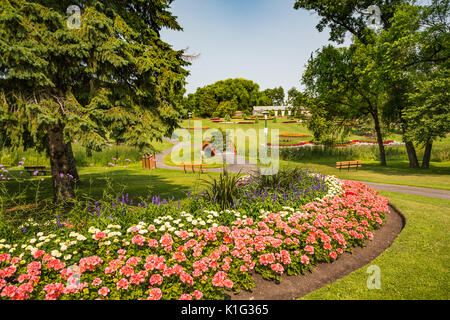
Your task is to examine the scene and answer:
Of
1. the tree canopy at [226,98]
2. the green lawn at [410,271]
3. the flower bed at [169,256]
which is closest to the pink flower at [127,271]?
the flower bed at [169,256]

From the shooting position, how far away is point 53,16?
4930 mm

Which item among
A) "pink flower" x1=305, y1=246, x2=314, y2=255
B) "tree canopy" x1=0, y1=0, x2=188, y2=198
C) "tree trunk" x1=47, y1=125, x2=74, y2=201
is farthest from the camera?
"tree trunk" x1=47, y1=125, x2=74, y2=201

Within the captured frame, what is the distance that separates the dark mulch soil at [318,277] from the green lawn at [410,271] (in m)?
0.17

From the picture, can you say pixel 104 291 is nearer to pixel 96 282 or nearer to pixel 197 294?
pixel 96 282

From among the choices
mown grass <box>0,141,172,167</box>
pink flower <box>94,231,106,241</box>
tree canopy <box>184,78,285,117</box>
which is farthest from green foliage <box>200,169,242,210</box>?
tree canopy <box>184,78,285,117</box>

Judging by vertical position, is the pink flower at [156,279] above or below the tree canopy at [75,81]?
below

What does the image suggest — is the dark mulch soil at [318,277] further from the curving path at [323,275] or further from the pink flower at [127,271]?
the pink flower at [127,271]

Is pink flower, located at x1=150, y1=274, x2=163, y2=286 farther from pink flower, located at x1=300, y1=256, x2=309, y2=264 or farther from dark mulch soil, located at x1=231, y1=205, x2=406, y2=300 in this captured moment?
pink flower, located at x1=300, y1=256, x2=309, y2=264

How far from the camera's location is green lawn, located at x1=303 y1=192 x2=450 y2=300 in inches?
132

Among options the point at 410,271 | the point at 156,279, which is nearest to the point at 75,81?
the point at 156,279

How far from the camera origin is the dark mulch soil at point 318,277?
3418 millimetres

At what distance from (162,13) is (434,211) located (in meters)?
11.5

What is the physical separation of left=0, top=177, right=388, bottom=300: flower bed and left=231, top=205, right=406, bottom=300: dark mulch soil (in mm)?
118

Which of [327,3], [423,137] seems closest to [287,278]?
[423,137]
